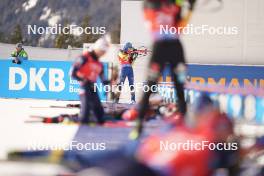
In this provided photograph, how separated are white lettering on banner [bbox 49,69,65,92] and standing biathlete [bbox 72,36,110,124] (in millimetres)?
95

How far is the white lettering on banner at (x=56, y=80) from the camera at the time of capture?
208 centimetres

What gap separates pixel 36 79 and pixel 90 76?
1.24 feet

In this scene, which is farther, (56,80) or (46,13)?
(56,80)

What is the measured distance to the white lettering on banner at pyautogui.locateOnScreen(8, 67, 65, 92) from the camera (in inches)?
83.4

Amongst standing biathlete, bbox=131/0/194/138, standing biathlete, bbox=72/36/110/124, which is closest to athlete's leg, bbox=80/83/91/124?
standing biathlete, bbox=72/36/110/124

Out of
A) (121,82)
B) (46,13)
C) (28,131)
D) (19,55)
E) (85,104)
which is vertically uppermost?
(46,13)

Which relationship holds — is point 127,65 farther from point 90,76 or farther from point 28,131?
point 28,131

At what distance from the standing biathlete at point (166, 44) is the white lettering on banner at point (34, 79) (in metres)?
0.51

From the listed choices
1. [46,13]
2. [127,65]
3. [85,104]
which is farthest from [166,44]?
[46,13]

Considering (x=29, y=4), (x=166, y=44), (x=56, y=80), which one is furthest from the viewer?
(x=56, y=80)

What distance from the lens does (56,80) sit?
7.16 feet

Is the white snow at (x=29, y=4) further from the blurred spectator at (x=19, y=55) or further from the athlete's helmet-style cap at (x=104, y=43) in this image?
the athlete's helmet-style cap at (x=104, y=43)

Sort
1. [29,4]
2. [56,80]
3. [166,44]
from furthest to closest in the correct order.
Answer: [56,80], [29,4], [166,44]

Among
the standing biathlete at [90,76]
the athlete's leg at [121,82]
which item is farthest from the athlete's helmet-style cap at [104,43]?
the athlete's leg at [121,82]
